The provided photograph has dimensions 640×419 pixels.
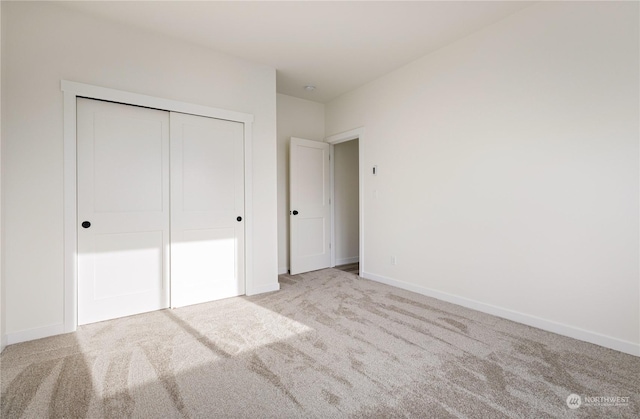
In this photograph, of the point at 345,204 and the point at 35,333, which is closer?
the point at 35,333

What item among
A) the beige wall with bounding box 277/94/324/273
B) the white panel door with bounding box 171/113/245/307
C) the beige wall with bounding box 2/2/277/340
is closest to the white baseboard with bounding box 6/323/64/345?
the beige wall with bounding box 2/2/277/340

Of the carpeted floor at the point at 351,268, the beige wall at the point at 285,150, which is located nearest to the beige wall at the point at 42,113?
the beige wall at the point at 285,150

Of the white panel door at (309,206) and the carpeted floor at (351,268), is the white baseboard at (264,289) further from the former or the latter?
the carpeted floor at (351,268)

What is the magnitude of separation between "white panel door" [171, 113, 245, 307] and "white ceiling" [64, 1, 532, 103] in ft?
2.81

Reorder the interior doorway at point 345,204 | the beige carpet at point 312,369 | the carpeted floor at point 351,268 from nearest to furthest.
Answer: the beige carpet at point 312,369 < the carpeted floor at point 351,268 < the interior doorway at point 345,204

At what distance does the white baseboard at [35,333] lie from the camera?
2.31m

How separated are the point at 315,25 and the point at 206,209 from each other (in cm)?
221

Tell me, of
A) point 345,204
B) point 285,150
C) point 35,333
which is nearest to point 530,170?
point 345,204

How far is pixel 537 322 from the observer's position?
2.58 metres

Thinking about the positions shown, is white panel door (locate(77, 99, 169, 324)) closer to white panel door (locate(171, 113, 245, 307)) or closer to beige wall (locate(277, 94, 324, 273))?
white panel door (locate(171, 113, 245, 307))

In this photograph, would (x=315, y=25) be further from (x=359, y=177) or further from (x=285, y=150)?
(x=359, y=177)

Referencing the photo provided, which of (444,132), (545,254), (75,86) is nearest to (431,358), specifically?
(545,254)

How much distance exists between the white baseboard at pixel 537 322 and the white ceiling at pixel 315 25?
9.07 ft

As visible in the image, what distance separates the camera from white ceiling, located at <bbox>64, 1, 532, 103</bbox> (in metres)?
2.54
